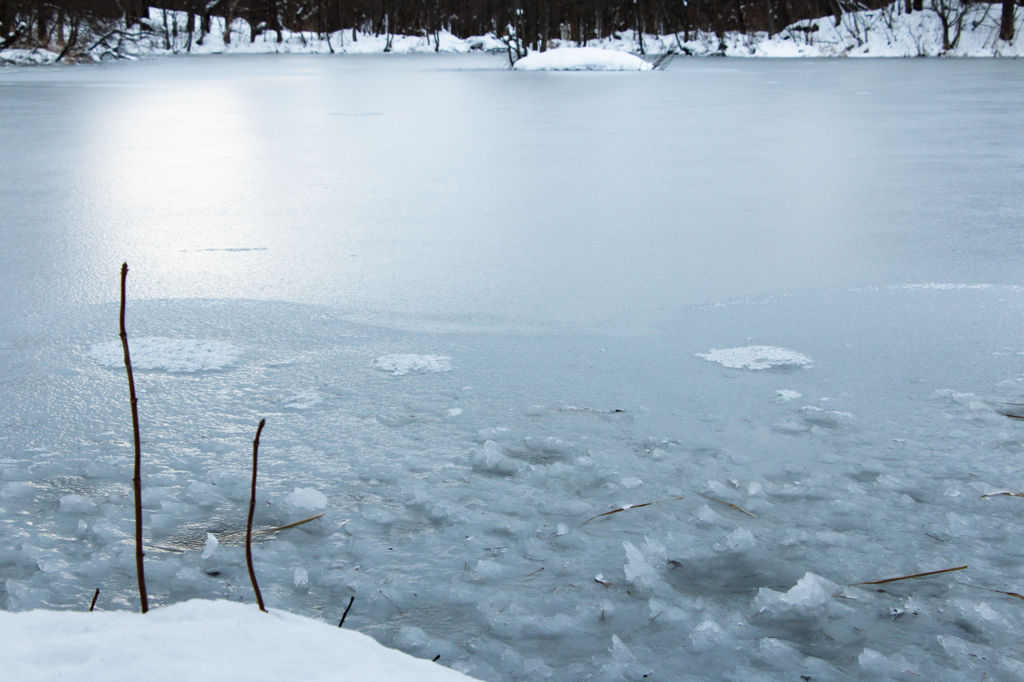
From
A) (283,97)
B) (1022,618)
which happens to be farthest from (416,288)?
(283,97)

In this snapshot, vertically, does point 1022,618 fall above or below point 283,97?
below

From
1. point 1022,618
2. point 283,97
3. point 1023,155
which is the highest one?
point 283,97

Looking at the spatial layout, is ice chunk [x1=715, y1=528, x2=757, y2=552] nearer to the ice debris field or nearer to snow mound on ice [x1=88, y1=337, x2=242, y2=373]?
the ice debris field

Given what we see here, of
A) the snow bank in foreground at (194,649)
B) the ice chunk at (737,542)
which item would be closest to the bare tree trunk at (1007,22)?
the ice chunk at (737,542)

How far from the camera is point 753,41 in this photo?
90.6 feet

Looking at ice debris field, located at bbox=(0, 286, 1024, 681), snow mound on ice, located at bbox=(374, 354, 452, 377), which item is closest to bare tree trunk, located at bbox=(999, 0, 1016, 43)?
ice debris field, located at bbox=(0, 286, 1024, 681)

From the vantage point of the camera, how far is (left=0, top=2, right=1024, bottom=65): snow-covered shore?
23.3 m

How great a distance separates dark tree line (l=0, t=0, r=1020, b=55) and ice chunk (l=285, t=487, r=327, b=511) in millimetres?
21199

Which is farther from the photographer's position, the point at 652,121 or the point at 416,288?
the point at 652,121

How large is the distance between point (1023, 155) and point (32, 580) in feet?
21.2

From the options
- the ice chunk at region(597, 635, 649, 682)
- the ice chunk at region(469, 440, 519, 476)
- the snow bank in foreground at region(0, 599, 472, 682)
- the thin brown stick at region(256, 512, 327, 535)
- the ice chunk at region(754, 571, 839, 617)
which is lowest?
the ice chunk at region(597, 635, 649, 682)

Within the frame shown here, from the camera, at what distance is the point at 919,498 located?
163 centimetres

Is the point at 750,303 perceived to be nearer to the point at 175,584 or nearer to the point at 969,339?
the point at 969,339

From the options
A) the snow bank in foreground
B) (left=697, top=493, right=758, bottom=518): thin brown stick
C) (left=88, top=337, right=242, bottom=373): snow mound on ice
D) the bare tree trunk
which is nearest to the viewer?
the snow bank in foreground
